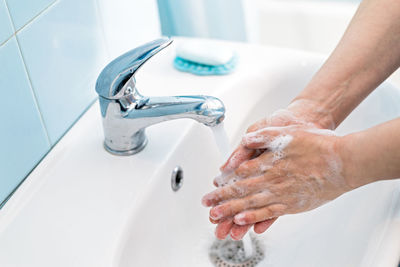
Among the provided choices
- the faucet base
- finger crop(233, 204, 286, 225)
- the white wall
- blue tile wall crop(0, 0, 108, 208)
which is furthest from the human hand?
the white wall

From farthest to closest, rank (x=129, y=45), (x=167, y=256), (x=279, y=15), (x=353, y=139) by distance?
(x=279, y=15) < (x=129, y=45) < (x=167, y=256) < (x=353, y=139)

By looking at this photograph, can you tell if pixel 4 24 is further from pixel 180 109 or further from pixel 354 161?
pixel 354 161

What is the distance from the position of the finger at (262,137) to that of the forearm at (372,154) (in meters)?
0.10

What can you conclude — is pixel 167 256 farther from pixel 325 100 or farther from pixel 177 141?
pixel 325 100

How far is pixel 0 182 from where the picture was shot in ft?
1.84

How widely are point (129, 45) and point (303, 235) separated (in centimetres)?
41

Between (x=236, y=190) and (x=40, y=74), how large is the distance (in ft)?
0.93

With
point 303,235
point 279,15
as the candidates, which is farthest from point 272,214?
point 279,15

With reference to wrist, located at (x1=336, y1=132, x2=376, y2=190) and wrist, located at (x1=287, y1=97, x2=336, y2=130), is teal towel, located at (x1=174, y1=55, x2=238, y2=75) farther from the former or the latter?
wrist, located at (x1=336, y1=132, x2=376, y2=190)

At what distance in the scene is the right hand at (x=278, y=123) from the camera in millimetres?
619

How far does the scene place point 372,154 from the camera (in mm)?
497

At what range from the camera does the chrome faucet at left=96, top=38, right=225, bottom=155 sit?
1.87ft

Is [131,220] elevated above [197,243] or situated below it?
above

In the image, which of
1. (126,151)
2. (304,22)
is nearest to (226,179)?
(126,151)
